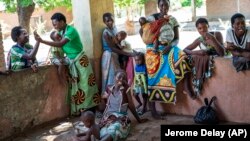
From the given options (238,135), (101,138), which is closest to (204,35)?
(238,135)

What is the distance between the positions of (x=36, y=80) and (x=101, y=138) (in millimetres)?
1621

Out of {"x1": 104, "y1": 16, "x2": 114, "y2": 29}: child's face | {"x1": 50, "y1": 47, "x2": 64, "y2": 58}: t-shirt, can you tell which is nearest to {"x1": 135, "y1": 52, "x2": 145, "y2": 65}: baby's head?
{"x1": 104, "y1": 16, "x2": 114, "y2": 29}: child's face

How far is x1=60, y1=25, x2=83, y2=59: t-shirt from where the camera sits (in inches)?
211

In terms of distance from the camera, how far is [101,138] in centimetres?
432

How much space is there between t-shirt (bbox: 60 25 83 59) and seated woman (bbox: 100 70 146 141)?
0.90 metres

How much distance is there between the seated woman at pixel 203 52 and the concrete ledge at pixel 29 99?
203cm

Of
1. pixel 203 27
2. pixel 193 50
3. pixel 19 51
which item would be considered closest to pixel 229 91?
pixel 193 50

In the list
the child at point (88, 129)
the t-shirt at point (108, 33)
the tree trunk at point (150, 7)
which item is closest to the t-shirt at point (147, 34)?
the t-shirt at point (108, 33)

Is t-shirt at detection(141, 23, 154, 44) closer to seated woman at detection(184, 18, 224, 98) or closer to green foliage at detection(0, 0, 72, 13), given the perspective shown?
seated woman at detection(184, 18, 224, 98)

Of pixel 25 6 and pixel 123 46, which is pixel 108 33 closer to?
pixel 123 46

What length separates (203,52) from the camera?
5.03 m

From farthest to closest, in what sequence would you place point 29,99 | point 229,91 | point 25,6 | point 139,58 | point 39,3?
1. point 39,3
2. point 25,6
3. point 139,58
4. point 29,99
5. point 229,91

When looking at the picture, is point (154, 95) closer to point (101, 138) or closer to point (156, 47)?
point (156, 47)

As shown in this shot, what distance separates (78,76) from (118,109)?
110 cm
